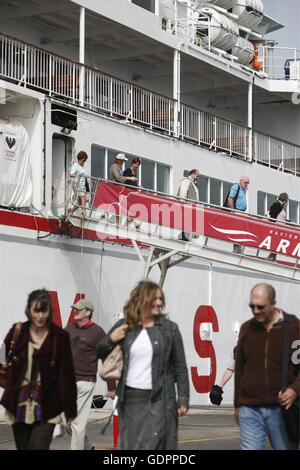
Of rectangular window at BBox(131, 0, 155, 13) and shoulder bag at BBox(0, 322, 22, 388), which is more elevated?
rectangular window at BBox(131, 0, 155, 13)

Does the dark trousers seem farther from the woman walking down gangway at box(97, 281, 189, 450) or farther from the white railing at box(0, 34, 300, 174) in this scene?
the white railing at box(0, 34, 300, 174)

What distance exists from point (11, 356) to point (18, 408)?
407 mm

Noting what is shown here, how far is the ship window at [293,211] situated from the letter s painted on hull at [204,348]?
7.55 metres

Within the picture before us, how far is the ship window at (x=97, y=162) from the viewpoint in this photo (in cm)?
2180

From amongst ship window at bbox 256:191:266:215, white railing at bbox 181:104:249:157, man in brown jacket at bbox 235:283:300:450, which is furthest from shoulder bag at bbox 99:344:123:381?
ship window at bbox 256:191:266:215

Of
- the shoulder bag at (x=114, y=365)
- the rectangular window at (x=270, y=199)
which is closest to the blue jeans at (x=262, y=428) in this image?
the shoulder bag at (x=114, y=365)

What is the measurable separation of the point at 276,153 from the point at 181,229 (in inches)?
493

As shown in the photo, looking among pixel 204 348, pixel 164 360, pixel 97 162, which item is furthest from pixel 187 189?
pixel 164 360

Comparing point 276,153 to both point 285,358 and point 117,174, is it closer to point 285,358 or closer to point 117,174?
point 117,174

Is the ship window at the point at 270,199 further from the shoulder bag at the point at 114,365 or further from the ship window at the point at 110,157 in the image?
the shoulder bag at the point at 114,365

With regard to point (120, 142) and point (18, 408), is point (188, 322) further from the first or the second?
point (18, 408)

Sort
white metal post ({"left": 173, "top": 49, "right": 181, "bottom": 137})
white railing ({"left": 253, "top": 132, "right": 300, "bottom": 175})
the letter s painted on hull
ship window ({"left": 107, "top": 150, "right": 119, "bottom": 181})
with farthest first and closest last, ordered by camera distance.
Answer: white railing ({"left": 253, "top": 132, "right": 300, "bottom": 175})
white metal post ({"left": 173, "top": 49, "right": 181, "bottom": 137})
the letter s painted on hull
ship window ({"left": 107, "top": 150, "right": 119, "bottom": 181})

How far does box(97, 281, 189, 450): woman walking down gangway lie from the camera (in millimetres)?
7504

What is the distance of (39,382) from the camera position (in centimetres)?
759
